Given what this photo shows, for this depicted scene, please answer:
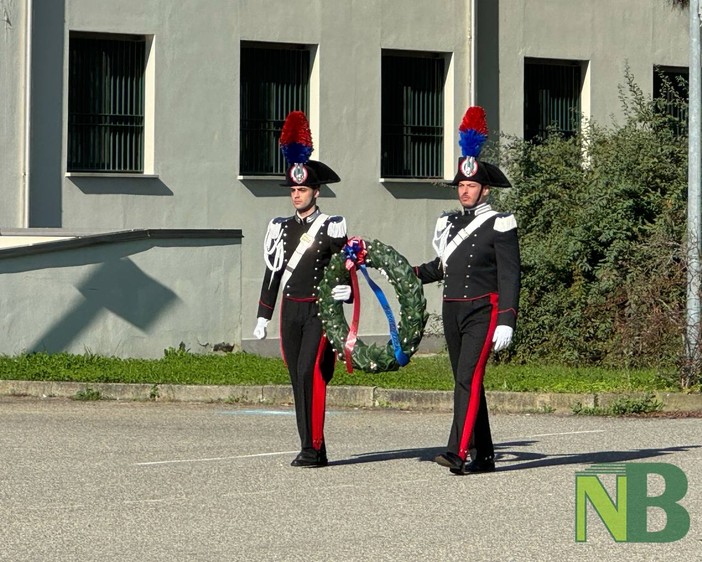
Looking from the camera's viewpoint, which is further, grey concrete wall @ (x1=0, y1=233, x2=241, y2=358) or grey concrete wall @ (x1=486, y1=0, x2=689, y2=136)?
grey concrete wall @ (x1=486, y1=0, x2=689, y2=136)

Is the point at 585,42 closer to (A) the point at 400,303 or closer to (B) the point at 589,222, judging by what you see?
(B) the point at 589,222

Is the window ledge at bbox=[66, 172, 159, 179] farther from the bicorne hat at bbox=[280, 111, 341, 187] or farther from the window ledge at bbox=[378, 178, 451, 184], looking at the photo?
the bicorne hat at bbox=[280, 111, 341, 187]

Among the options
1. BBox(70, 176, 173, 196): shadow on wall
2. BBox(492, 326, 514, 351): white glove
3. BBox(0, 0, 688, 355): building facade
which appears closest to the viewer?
BBox(492, 326, 514, 351): white glove

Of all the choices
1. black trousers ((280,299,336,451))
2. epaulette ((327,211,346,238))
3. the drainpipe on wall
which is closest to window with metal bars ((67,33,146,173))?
the drainpipe on wall

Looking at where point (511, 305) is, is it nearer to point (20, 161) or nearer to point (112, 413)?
point (112, 413)

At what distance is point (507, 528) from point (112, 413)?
7339 mm

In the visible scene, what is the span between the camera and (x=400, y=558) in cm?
789

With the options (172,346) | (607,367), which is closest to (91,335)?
(172,346)

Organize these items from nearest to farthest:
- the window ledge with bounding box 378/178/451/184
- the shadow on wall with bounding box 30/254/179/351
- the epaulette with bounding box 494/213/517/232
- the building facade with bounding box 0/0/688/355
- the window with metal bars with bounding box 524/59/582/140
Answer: the epaulette with bounding box 494/213/517/232, the shadow on wall with bounding box 30/254/179/351, the building facade with bounding box 0/0/688/355, the window ledge with bounding box 378/178/451/184, the window with metal bars with bounding box 524/59/582/140

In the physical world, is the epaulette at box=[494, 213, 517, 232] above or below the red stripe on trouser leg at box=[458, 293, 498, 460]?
above

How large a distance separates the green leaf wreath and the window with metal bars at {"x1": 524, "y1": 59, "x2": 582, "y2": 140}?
1605cm

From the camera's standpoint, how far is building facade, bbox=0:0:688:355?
2288 centimetres

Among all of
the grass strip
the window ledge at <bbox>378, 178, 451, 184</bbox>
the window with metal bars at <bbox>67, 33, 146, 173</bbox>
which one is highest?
the window with metal bars at <bbox>67, 33, 146, 173</bbox>

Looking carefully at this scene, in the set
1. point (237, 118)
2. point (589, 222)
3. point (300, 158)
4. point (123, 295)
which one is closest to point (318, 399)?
point (300, 158)
